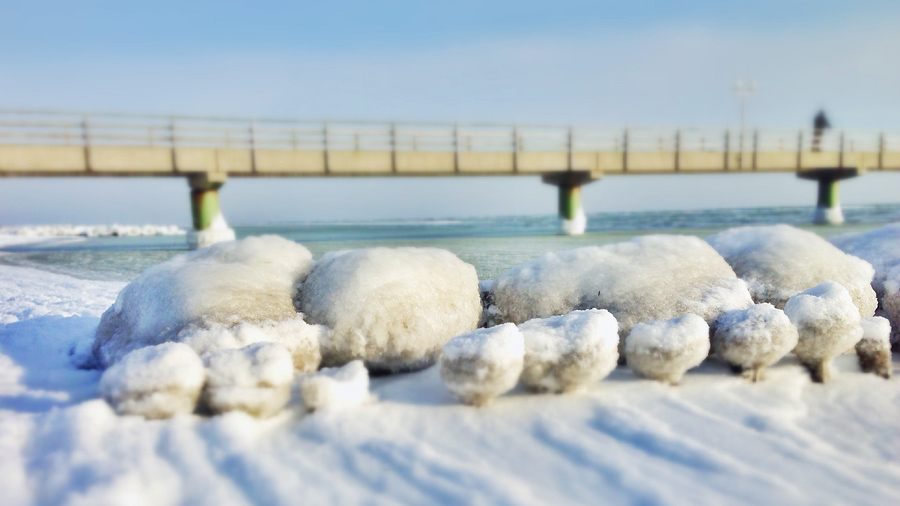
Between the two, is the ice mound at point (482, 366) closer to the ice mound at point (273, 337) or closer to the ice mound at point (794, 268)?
the ice mound at point (273, 337)

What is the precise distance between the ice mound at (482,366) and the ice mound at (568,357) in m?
0.09

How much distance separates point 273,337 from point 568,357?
4.94 feet

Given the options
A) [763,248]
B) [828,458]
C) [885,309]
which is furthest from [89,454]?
[885,309]

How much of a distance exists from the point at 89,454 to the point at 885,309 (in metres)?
4.49

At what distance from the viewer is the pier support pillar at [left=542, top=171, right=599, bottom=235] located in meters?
18.4

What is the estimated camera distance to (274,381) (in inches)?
85.5

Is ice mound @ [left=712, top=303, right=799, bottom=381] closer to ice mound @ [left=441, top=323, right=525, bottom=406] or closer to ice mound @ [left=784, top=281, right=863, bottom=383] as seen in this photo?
ice mound @ [left=784, top=281, right=863, bottom=383]

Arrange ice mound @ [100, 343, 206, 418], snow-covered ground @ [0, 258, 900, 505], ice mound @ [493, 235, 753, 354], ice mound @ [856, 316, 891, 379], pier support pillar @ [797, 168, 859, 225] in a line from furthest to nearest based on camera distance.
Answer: pier support pillar @ [797, 168, 859, 225] < ice mound @ [493, 235, 753, 354] < ice mound @ [856, 316, 891, 379] < ice mound @ [100, 343, 206, 418] < snow-covered ground @ [0, 258, 900, 505]

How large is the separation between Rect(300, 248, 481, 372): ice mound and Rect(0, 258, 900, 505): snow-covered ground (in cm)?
37

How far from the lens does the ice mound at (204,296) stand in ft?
9.36

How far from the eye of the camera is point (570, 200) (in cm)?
1853

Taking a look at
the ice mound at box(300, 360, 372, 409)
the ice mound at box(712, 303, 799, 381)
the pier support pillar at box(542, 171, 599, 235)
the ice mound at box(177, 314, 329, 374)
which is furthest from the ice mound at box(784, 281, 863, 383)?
the pier support pillar at box(542, 171, 599, 235)

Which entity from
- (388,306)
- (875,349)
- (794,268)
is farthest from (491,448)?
(794,268)

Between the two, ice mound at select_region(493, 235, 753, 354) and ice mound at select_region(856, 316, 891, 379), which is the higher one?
ice mound at select_region(493, 235, 753, 354)
